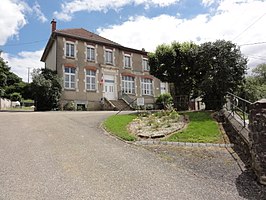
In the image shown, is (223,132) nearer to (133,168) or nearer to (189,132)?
(189,132)

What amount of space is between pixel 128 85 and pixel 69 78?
743 centimetres

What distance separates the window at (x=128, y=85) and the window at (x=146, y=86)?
1514mm

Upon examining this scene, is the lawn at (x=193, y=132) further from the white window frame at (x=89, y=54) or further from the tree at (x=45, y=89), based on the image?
the white window frame at (x=89, y=54)

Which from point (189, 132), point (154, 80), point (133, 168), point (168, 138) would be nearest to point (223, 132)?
point (189, 132)

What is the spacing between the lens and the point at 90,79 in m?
25.0

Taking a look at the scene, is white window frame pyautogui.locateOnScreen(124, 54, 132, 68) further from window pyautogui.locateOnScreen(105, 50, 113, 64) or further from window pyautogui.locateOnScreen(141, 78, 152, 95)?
window pyautogui.locateOnScreen(141, 78, 152, 95)

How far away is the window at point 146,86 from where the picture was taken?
29.3 meters

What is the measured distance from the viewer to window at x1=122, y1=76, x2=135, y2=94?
27.6 m

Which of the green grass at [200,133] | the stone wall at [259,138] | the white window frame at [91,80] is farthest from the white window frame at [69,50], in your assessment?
the stone wall at [259,138]

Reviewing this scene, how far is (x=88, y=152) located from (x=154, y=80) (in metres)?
24.5

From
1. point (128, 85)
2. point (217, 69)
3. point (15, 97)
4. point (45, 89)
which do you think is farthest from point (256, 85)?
point (15, 97)

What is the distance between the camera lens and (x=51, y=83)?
2123cm

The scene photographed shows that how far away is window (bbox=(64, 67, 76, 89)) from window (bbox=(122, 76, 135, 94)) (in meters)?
6.22

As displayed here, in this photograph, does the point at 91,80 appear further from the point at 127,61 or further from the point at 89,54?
the point at 127,61
